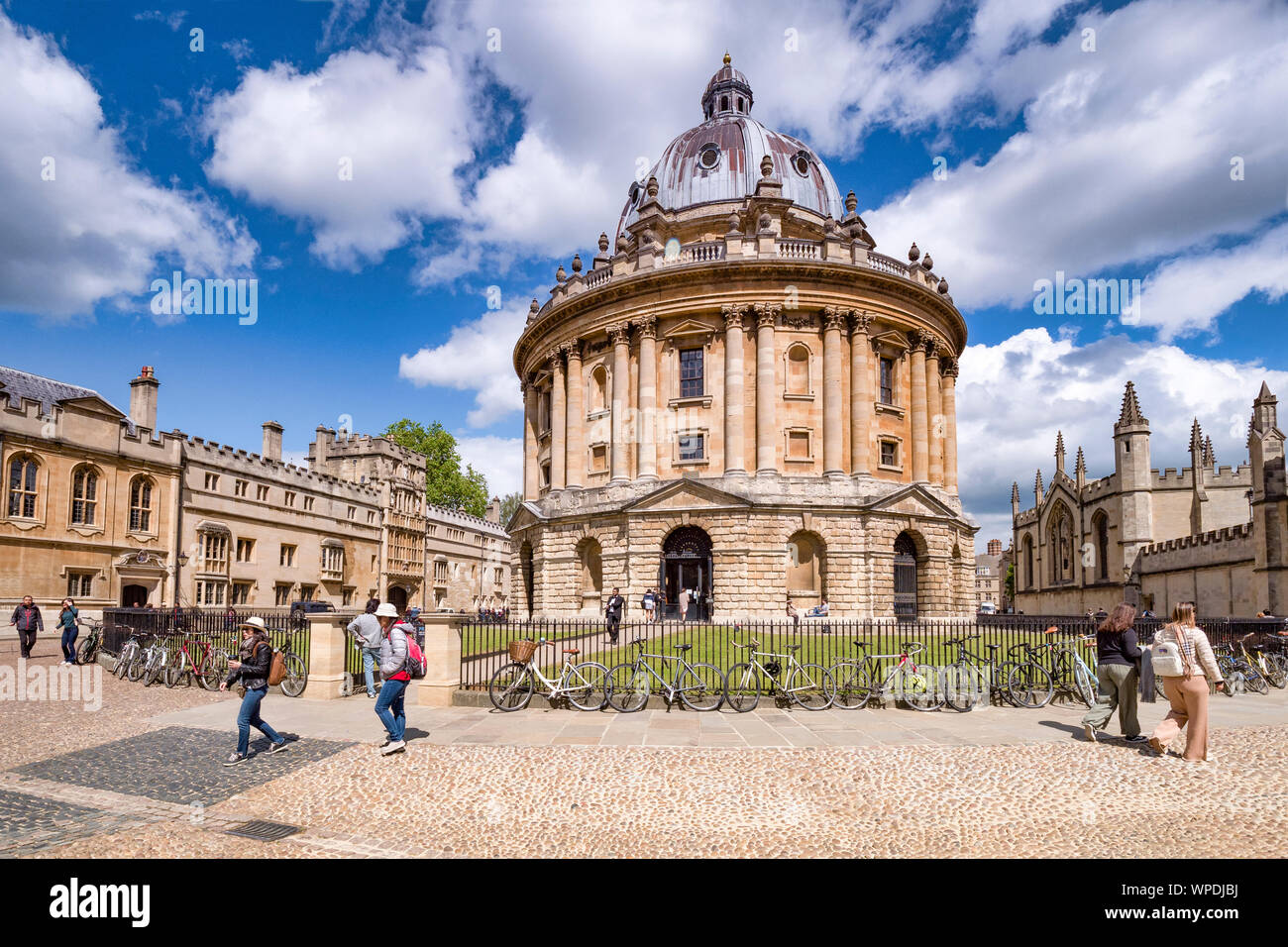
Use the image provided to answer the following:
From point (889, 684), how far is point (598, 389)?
26.7 m

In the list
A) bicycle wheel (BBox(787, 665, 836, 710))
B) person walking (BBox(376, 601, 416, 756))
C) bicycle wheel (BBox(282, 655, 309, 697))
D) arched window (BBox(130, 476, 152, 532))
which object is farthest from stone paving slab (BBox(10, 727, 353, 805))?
arched window (BBox(130, 476, 152, 532))

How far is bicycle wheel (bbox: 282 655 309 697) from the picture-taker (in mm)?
14750

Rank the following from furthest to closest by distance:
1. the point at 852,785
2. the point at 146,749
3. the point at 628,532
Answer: the point at 628,532 < the point at 146,749 < the point at 852,785

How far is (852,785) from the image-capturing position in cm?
822

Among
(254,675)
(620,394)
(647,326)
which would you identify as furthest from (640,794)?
(647,326)

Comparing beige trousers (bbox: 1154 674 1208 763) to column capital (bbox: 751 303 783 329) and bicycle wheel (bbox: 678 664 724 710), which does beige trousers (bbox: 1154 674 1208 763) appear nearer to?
bicycle wheel (bbox: 678 664 724 710)

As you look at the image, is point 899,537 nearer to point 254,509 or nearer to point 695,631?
point 695,631

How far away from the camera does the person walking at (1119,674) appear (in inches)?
404

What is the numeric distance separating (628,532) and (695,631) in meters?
10.4

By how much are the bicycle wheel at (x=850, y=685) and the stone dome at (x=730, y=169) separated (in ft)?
107

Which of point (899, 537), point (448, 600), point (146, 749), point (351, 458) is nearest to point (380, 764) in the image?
point (146, 749)

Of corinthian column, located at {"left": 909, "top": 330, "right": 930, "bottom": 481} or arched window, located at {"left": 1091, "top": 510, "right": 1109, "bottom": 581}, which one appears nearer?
corinthian column, located at {"left": 909, "top": 330, "right": 930, "bottom": 481}

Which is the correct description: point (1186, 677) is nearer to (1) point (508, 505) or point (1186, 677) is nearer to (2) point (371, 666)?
(2) point (371, 666)

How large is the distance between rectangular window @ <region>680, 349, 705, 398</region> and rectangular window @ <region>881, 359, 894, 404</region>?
29.5 feet
